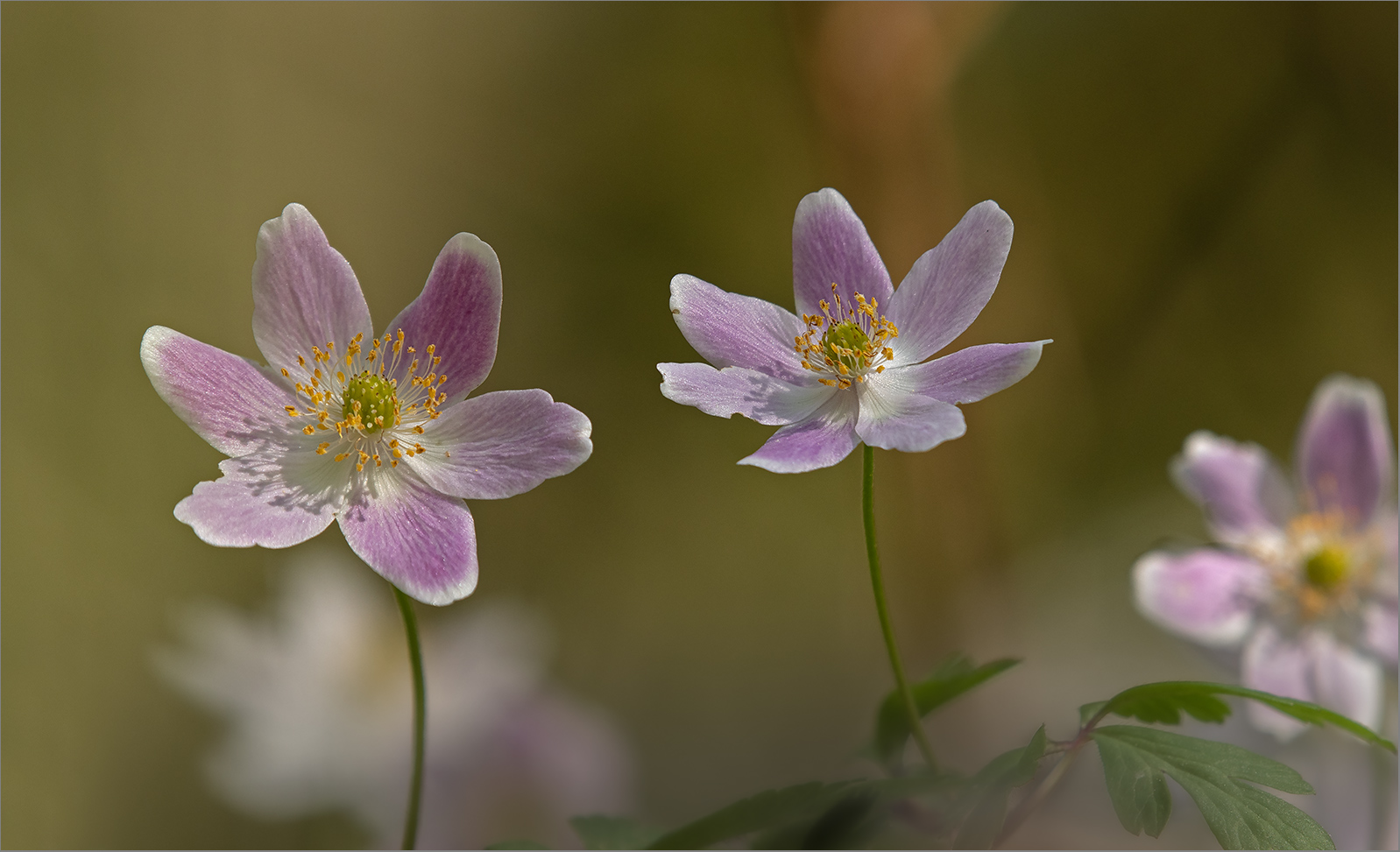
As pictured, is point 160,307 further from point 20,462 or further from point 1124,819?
point 1124,819

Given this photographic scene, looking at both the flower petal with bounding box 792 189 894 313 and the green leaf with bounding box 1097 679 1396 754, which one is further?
the flower petal with bounding box 792 189 894 313

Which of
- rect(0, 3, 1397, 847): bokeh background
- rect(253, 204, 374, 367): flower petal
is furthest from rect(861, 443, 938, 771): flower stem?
rect(0, 3, 1397, 847): bokeh background

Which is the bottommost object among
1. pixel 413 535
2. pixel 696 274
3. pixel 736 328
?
pixel 413 535

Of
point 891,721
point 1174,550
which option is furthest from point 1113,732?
point 1174,550

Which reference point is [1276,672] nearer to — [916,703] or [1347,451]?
[1347,451]

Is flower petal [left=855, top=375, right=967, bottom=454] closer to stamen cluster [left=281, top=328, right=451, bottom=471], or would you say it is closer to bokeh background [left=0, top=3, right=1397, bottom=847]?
stamen cluster [left=281, top=328, right=451, bottom=471]

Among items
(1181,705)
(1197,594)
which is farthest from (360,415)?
(1197,594)
